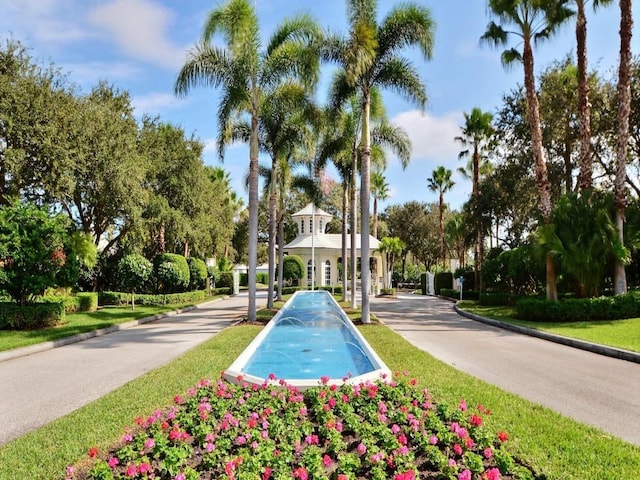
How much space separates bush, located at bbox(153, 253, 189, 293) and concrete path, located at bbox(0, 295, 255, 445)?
399 inches

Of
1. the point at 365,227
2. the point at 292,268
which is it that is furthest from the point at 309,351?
the point at 292,268

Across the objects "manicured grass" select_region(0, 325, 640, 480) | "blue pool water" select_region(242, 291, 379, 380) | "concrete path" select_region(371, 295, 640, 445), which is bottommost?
"blue pool water" select_region(242, 291, 379, 380)

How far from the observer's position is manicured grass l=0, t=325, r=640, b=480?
13.4ft

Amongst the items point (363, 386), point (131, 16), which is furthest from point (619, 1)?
point (363, 386)

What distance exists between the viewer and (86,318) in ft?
57.0

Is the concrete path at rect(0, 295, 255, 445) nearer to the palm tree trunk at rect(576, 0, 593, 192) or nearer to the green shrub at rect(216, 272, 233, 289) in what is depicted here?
the palm tree trunk at rect(576, 0, 593, 192)

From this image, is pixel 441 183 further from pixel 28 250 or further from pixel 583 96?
pixel 28 250

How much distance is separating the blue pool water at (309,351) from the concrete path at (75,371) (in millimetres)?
2035

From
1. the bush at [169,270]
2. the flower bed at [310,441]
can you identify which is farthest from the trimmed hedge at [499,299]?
the flower bed at [310,441]

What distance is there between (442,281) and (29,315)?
31.9 metres

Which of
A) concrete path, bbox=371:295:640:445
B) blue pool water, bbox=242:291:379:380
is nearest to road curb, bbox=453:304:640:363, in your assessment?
concrete path, bbox=371:295:640:445

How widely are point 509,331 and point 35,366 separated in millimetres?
13351

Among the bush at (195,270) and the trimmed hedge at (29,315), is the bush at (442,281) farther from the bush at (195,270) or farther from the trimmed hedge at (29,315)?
the trimmed hedge at (29,315)

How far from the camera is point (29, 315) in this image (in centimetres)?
1420
